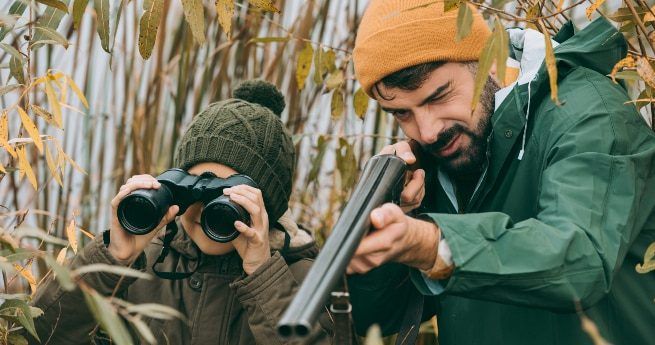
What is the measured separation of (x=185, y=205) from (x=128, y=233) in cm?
14

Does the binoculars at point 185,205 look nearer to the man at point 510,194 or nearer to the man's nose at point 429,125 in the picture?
the man at point 510,194

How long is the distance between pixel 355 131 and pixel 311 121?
162mm

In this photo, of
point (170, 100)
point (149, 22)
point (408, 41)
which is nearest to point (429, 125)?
point (408, 41)

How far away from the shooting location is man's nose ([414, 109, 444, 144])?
205cm

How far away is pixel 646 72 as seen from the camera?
1838 mm

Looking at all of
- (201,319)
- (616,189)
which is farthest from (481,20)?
(201,319)

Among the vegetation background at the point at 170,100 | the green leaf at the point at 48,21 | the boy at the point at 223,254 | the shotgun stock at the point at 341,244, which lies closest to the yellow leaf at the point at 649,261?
the shotgun stock at the point at 341,244

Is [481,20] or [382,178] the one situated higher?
[481,20]

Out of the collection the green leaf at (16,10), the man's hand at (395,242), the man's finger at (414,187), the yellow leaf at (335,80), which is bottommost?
the man's finger at (414,187)

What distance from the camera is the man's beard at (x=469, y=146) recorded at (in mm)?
2061

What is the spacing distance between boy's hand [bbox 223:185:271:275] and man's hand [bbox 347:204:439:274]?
0.69 meters

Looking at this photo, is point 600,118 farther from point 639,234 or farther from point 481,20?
point 481,20

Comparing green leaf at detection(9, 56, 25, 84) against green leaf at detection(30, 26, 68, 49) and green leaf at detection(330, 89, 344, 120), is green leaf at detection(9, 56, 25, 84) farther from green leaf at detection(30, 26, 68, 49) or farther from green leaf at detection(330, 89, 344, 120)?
green leaf at detection(330, 89, 344, 120)

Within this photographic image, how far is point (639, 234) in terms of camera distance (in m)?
1.85
